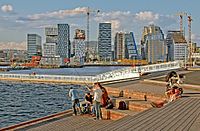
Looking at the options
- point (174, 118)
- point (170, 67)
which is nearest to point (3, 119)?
point (174, 118)

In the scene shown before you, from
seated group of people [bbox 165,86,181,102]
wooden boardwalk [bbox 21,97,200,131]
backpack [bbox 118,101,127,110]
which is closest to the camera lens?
wooden boardwalk [bbox 21,97,200,131]

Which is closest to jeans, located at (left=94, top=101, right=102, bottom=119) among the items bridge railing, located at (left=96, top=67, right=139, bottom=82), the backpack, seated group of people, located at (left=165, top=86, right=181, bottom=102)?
the backpack

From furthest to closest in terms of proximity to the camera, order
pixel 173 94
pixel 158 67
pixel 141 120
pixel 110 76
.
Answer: pixel 158 67 < pixel 110 76 < pixel 173 94 < pixel 141 120

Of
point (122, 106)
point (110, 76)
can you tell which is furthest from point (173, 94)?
point (110, 76)

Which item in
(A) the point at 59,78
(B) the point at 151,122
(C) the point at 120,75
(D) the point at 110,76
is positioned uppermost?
(B) the point at 151,122

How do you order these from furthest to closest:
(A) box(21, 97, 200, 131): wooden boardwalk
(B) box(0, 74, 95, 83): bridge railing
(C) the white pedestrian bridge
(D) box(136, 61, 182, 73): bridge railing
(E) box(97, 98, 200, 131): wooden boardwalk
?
(B) box(0, 74, 95, 83): bridge railing → (D) box(136, 61, 182, 73): bridge railing → (C) the white pedestrian bridge → (A) box(21, 97, 200, 131): wooden boardwalk → (E) box(97, 98, 200, 131): wooden boardwalk

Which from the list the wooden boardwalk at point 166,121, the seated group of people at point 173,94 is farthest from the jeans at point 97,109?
the seated group of people at point 173,94

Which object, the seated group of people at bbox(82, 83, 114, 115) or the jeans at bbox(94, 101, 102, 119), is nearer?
the jeans at bbox(94, 101, 102, 119)

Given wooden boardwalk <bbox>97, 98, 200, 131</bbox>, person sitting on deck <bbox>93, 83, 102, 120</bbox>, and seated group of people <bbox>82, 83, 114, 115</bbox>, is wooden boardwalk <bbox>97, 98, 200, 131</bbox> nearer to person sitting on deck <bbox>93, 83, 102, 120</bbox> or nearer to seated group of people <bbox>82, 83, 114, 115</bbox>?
person sitting on deck <bbox>93, 83, 102, 120</bbox>

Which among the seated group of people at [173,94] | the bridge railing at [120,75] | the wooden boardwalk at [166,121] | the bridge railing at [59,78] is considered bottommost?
the bridge railing at [59,78]

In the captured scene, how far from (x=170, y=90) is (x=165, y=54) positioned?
177359 millimetres

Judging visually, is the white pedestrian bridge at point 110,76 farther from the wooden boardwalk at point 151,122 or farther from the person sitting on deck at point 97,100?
the wooden boardwalk at point 151,122

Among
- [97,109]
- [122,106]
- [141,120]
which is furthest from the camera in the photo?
[122,106]

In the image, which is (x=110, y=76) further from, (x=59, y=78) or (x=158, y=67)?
(x=59, y=78)
